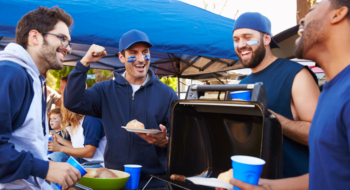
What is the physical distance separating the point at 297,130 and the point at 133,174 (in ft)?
4.16

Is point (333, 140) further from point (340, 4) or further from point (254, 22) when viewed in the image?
point (254, 22)

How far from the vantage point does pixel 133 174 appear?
2.00 meters

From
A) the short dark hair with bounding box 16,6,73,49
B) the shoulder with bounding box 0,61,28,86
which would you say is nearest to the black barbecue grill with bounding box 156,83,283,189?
the shoulder with bounding box 0,61,28,86

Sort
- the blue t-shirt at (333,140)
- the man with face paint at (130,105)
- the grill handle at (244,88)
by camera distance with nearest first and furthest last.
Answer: the blue t-shirt at (333,140) → the grill handle at (244,88) → the man with face paint at (130,105)

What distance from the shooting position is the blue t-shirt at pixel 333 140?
0.95 m

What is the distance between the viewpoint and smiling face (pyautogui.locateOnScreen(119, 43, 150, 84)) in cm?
255

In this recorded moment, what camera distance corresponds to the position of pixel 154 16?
15.4 ft

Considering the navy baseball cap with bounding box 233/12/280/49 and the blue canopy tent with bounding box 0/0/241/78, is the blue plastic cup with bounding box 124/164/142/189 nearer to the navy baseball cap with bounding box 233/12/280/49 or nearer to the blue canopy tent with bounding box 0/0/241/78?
the navy baseball cap with bounding box 233/12/280/49

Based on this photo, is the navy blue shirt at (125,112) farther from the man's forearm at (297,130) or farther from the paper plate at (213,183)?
the man's forearm at (297,130)

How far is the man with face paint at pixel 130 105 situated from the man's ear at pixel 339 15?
1521mm

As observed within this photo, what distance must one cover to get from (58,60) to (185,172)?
1294 mm

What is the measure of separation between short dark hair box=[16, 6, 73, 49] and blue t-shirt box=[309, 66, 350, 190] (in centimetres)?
189

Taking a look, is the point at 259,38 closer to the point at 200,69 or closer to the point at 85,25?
the point at 85,25

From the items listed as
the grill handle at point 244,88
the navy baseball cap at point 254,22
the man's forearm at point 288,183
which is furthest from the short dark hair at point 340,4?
the navy baseball cap at point 254,22
